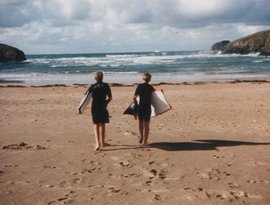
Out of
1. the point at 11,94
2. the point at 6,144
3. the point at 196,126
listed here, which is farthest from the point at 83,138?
the point at 11,94

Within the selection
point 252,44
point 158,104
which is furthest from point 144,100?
point 252,44

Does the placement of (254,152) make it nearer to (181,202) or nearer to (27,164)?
(181,202)

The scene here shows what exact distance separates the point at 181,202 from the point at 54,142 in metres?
4.46

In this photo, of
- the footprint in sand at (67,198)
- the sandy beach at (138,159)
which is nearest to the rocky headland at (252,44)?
the sandy beach at (138,159)

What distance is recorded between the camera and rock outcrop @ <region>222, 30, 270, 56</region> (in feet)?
292

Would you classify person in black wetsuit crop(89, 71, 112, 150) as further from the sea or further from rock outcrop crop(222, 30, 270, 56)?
rock outcrop crop(222, 30, 270, 56)

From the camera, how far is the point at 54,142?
8992 millimetres

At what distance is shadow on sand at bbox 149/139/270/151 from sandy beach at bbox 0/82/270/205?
0.02 metres

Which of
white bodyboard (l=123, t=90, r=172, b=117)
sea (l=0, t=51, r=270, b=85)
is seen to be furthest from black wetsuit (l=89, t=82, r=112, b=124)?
sea (l=0, t=51, r=270, b=85)

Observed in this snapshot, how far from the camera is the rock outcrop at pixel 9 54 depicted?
3285 inches

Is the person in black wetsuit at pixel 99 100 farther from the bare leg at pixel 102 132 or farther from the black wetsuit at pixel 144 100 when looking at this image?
the black wetsuit at pixel 144 100

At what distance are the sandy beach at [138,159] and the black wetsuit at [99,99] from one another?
2.22ft

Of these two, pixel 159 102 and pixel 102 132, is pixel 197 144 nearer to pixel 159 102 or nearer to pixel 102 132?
pixel 159 102

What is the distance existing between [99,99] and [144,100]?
926 mm
